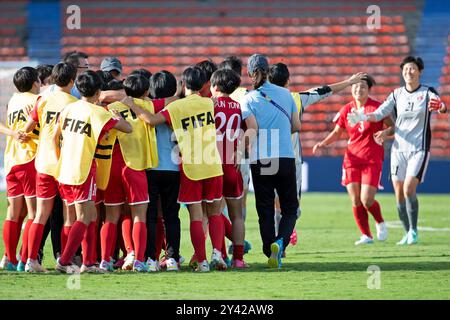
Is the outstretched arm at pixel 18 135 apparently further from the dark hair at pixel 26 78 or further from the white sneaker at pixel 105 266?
the white sneaker at pixel 105 266

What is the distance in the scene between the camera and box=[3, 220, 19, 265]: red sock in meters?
9.28

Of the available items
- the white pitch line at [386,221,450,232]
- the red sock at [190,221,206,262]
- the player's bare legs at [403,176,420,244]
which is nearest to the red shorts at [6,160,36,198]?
the red sock at [190,221,206,262]

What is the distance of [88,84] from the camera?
8609 millimetres

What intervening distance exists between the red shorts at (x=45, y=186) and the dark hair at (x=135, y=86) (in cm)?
114

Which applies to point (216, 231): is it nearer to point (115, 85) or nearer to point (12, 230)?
point (115, 85)

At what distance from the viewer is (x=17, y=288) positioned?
789 cm

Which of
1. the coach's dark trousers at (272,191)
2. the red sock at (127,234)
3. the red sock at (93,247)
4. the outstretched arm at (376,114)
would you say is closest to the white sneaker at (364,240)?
the outstretched arm at (376,114)

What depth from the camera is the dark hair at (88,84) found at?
8.62m

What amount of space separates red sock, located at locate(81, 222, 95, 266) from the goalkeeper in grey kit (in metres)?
4.63

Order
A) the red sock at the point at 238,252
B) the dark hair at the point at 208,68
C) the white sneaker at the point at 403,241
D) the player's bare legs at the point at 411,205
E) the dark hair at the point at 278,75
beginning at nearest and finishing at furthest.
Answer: the red sock at the point at 238,252
the dark hair at the point at 278,75
the dark hair at the point at 208,68
the white sneaker at the point at 403,241
the player's bare legs at the point at 411,205
